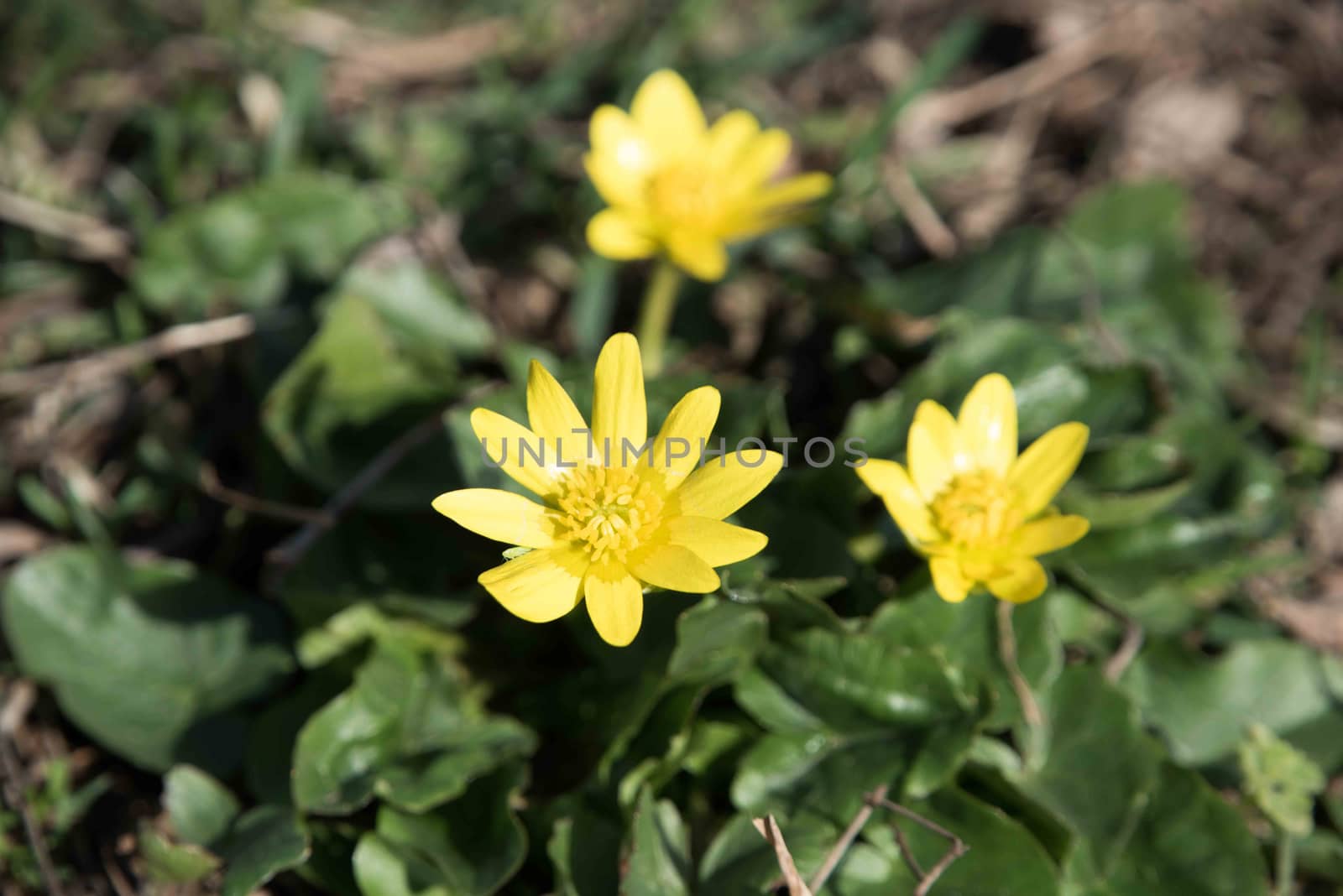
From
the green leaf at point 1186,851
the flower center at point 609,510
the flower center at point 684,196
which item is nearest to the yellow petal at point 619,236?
the flower center at point 684,196

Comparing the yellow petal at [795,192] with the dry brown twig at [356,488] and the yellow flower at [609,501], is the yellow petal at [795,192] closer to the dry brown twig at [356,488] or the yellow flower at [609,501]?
the dry brown twig at [356,488]

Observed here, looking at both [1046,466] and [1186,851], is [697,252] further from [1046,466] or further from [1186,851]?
[1186,851]

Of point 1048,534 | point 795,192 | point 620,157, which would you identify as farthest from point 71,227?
point 1048,534

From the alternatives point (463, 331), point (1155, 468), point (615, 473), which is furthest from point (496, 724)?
point (1155, 468)

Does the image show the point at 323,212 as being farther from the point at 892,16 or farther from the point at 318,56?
the point at 892,16

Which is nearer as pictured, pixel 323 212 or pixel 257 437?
pixel 257 437
